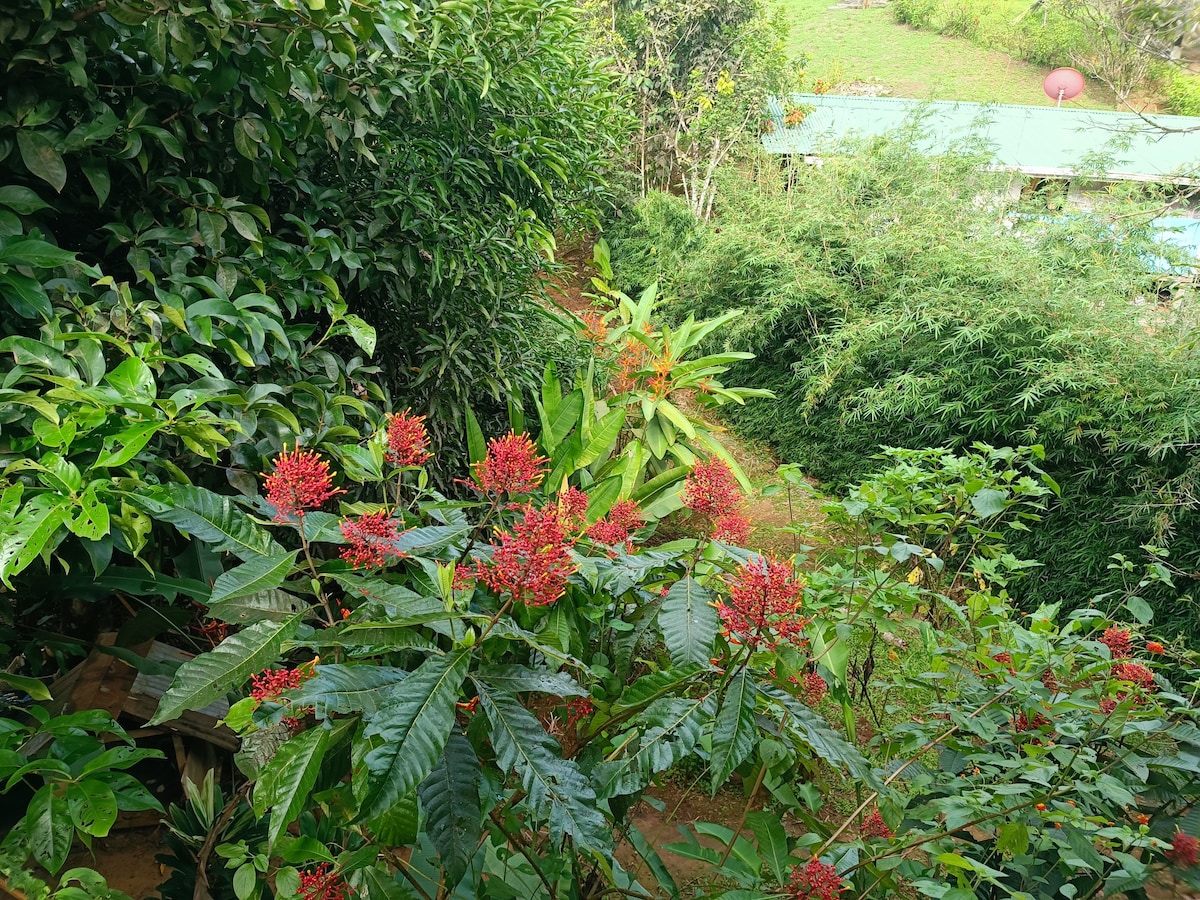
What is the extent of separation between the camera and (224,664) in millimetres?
730

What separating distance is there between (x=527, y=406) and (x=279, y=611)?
2.34 meters

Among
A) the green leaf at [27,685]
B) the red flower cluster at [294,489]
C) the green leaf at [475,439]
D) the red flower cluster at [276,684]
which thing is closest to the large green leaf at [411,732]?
the red flower cluster at [276,684]

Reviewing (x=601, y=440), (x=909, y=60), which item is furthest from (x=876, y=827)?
(x=909, y=60)

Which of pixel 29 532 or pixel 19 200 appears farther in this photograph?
pixel 19 200

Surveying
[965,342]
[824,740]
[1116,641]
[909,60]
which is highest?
[909,60]

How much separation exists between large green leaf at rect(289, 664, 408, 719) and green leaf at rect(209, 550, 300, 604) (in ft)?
0.39

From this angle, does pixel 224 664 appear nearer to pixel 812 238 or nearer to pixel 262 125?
pixel 262 125

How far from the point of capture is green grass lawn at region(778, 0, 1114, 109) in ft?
50.5

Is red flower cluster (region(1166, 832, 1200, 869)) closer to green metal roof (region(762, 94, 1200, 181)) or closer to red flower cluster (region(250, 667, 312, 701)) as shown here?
red flower cluster (region(250, 667, 312, 701))

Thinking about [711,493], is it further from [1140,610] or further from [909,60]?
[909,60]

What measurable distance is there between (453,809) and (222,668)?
0.87ft

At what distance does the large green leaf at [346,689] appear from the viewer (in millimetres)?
667

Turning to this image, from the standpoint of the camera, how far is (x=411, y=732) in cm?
64

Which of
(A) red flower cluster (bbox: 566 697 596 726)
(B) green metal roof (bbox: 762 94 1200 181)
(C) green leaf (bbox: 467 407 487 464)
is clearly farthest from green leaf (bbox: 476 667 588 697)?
(B) green metal roof (bbox: 762 94 1200 181)
